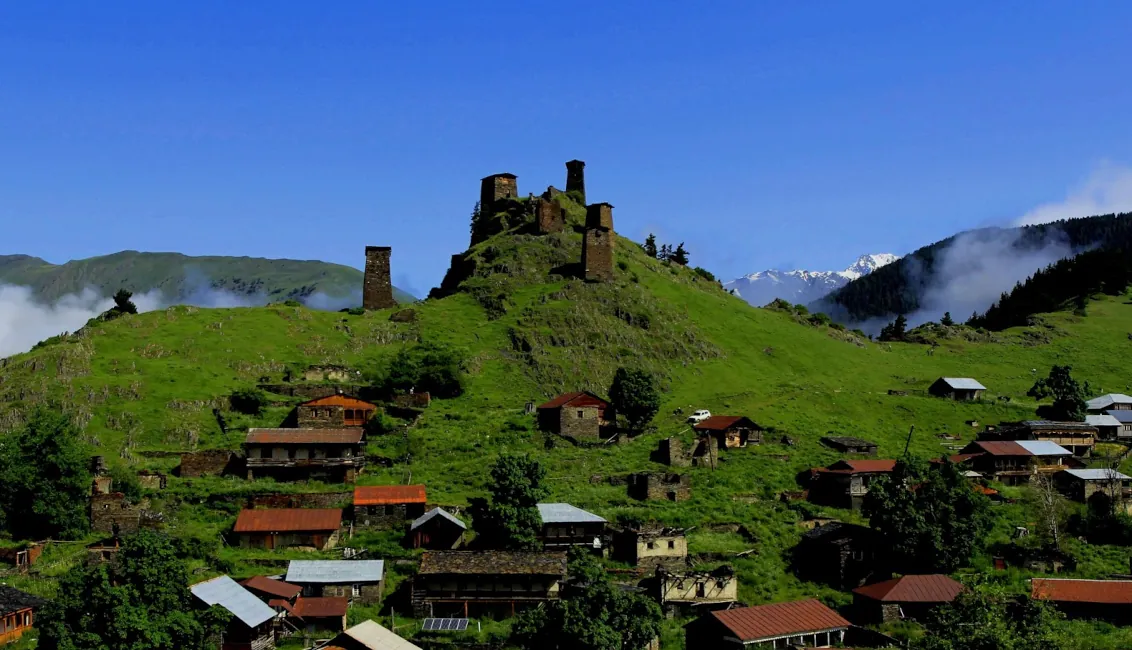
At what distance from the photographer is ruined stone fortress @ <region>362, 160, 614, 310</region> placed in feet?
415

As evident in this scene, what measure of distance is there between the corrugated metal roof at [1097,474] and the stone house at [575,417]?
35.2 metres

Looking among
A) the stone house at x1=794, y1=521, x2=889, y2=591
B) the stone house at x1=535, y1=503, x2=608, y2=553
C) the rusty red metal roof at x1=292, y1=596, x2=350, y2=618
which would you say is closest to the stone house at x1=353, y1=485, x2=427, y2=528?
the stone house at x1=535, y1=503, x2=608, y2=553

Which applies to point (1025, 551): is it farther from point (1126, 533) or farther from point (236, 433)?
point (236, 433)

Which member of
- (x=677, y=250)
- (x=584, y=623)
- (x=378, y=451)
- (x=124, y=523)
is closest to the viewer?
(x=584, y=623)

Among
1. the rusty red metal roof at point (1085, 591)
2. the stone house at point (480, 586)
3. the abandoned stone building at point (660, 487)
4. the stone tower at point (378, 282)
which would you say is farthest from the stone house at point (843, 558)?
the stone tower at point (378, 282)

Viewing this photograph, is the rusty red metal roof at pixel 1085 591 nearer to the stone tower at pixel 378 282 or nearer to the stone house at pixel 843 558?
the stone house at pixel 843 558

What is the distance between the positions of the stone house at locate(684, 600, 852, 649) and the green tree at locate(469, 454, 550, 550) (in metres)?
13.0

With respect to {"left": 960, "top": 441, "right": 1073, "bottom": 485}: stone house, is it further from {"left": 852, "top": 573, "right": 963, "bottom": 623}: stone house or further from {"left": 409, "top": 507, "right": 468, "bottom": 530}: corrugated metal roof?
{"left": 409, "top": 507, "right": 468, "bottom": 530}: corrugated metal roof

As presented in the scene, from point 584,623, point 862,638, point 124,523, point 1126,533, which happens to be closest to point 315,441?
point 124,523

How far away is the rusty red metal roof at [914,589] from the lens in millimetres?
60656

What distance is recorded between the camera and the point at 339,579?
199ft

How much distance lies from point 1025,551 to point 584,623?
34.2 m

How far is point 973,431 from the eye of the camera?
101562 millimetres

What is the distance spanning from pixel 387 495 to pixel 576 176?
293 feet
